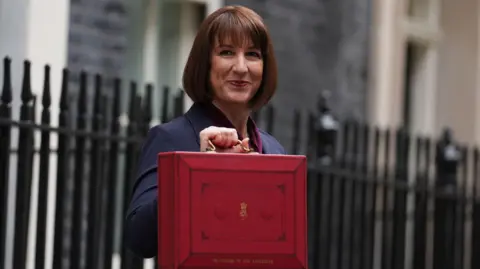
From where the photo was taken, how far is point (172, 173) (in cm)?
289

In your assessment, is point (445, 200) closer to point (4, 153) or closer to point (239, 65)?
point (4, 153)

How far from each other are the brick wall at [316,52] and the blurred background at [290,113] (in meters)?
0.01

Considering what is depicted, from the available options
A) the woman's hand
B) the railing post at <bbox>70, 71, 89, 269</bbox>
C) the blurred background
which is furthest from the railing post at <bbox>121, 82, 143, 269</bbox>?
the woman's hand

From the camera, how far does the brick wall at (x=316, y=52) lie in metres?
8.89

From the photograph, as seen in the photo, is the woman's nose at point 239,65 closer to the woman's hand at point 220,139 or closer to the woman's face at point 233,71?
the woman's face at point 233,71

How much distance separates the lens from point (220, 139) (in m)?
2.97

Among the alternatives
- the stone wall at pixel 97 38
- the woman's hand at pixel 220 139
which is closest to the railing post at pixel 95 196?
the stone wall at pixel 97 38

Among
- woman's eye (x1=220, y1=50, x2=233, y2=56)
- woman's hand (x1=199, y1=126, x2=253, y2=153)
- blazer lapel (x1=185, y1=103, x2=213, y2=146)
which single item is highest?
woman's eye (x1=220, y1=50, x2=233, y2=56)

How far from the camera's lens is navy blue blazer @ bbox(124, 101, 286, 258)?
3.03m

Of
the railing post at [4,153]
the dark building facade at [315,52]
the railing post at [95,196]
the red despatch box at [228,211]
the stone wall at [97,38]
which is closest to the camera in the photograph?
the red despatch box at [228,211]

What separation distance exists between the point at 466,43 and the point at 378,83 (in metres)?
2.26

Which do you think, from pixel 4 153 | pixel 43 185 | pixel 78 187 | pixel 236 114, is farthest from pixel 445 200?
pixel 236 114

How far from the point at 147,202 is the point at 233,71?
0.40 metres

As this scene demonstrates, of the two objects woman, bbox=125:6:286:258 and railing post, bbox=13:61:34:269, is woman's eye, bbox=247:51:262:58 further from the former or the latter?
railing post, bbox=13:61:34:269
